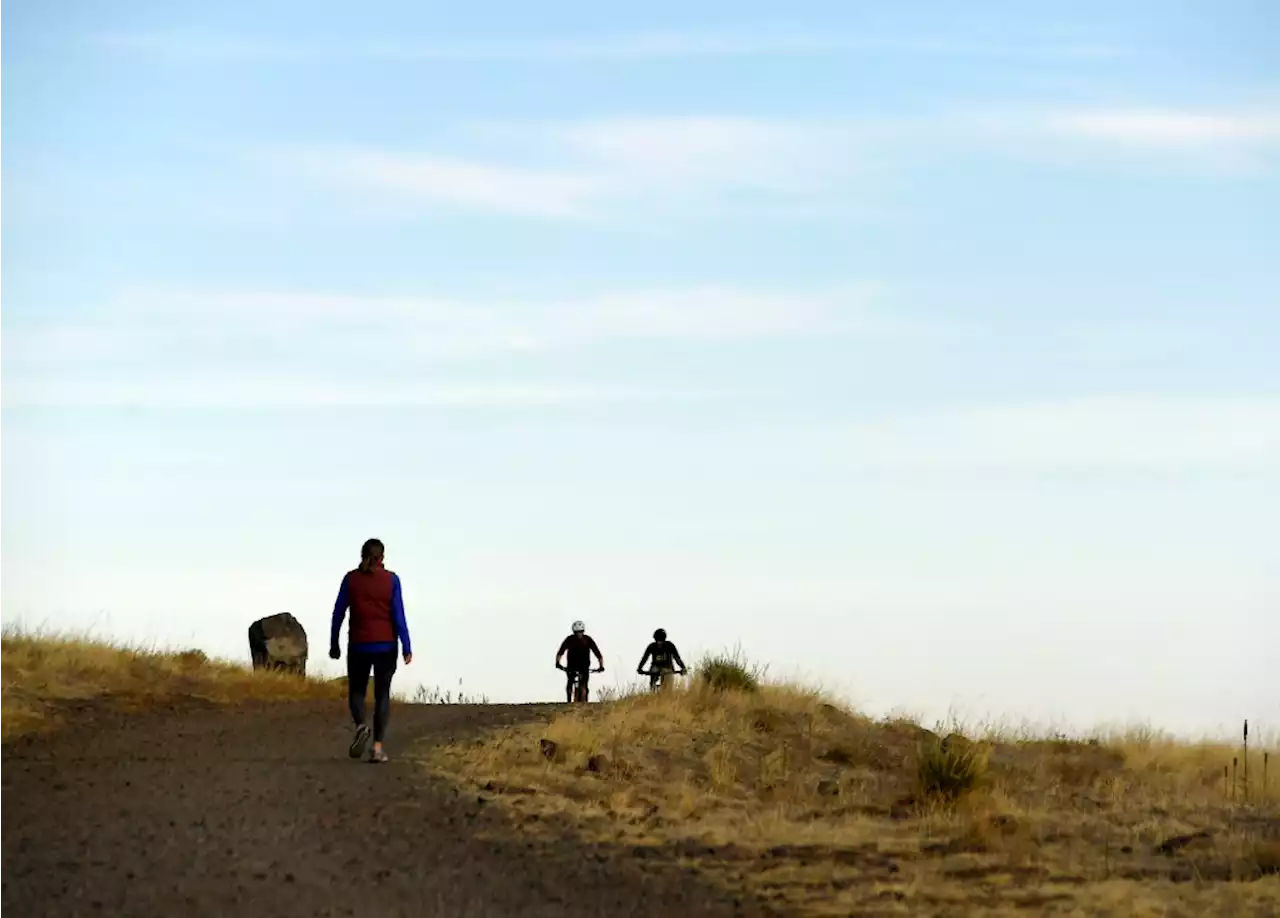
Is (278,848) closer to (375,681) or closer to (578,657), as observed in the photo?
(375,681)

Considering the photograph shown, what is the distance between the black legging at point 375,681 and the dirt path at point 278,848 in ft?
1.59

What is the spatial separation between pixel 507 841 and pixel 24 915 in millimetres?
4788

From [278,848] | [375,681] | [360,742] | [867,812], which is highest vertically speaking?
[375,681]

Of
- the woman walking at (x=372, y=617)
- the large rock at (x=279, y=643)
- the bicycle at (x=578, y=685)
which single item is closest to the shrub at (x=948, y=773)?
the woman walking at (x=372, y=617)

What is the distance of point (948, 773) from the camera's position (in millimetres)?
18453

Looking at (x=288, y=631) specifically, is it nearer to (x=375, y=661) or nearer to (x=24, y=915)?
(x=375, y=661)

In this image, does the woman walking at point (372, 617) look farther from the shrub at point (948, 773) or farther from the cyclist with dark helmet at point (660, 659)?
the cyclist with dark helmet at point (660, 659)

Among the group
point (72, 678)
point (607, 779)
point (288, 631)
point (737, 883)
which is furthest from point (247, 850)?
point (288, 631)

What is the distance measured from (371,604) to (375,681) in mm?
761

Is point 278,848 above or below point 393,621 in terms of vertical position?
below

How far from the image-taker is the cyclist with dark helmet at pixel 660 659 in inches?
1156

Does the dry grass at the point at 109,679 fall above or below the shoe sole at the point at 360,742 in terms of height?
above

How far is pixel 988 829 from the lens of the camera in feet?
52.3

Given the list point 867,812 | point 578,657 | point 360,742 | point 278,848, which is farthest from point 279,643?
point 278,848
